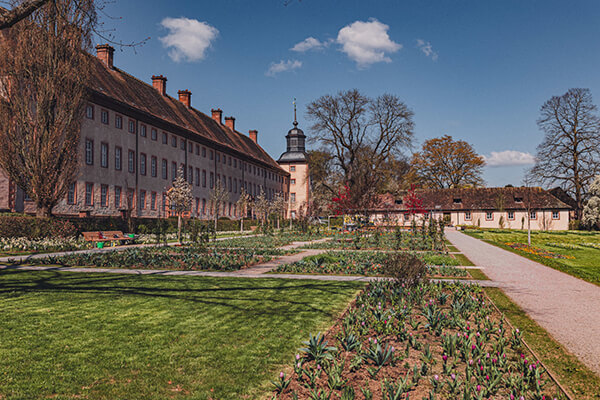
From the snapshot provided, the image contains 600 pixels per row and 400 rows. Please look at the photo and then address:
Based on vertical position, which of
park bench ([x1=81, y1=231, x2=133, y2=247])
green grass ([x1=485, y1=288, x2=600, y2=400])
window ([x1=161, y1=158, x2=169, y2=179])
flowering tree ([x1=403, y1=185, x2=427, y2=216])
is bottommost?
green grass ([x1=485, y1=288, x2=600, y2=400])

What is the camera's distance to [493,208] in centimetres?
5956

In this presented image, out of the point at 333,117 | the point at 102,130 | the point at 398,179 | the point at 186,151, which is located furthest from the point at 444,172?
the point at 102,130

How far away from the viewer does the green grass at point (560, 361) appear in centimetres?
409

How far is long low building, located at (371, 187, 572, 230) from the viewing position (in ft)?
187

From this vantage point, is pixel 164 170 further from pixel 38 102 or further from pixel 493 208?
pixel 493 208

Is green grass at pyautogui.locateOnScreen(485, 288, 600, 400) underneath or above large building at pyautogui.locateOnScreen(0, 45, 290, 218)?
underneath

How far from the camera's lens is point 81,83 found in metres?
23.1

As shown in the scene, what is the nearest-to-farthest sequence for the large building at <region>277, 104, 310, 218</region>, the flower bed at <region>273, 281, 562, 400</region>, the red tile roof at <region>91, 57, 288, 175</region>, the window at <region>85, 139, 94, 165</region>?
the flower bed at <region>273, 281, 562, 400</region> < the window at <region>85, 139, 94, 165</region> < the red tile roof at <region>91, 57, 288, 175</region> < the large building at <region>277, 104, 310, 218</region>

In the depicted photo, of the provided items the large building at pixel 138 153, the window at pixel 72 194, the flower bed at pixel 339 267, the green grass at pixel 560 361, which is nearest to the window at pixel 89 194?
the large building at pixel 138 153

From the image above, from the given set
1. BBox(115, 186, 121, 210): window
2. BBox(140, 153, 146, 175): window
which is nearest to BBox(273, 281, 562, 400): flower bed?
BBox(115, 186, 121, 210): window

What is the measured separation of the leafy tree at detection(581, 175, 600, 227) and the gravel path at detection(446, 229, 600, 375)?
123 ft

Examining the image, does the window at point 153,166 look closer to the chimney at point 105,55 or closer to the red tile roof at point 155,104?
the red tile roof at point 155,104

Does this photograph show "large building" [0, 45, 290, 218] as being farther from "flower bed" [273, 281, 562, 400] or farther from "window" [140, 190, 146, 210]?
"flower bed" [273, 281, 562, 400]

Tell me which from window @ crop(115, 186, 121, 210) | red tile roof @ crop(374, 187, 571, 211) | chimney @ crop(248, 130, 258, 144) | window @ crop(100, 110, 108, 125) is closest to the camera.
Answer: window @ crop(100, 110, 108, 125)
